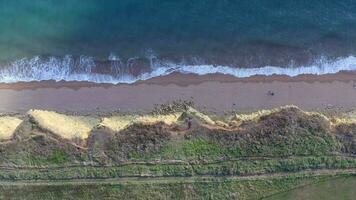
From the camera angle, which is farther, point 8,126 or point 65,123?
point 65,123

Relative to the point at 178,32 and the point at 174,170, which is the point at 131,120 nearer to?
the point at 174,170

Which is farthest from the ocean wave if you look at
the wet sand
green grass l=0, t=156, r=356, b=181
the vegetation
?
green grass l=0, t=156, r=356, b=181

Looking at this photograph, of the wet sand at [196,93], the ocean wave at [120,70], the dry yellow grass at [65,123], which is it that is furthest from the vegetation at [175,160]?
the ocean wave at [120,70]

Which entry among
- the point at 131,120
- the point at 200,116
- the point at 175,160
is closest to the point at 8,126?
the point at 131,120

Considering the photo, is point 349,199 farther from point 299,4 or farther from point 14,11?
point 14,11

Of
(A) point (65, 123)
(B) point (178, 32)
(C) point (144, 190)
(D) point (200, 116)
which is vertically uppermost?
(B) point (178, 32)

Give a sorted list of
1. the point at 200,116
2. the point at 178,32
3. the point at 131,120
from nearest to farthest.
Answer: the point at 200,116
the point at 131,120
the point at 178,32

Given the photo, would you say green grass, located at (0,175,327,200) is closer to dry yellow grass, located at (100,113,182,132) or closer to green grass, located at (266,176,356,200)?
green grass, located at (266,176,356,200)

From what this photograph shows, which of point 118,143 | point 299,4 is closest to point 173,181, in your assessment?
point 118,143
